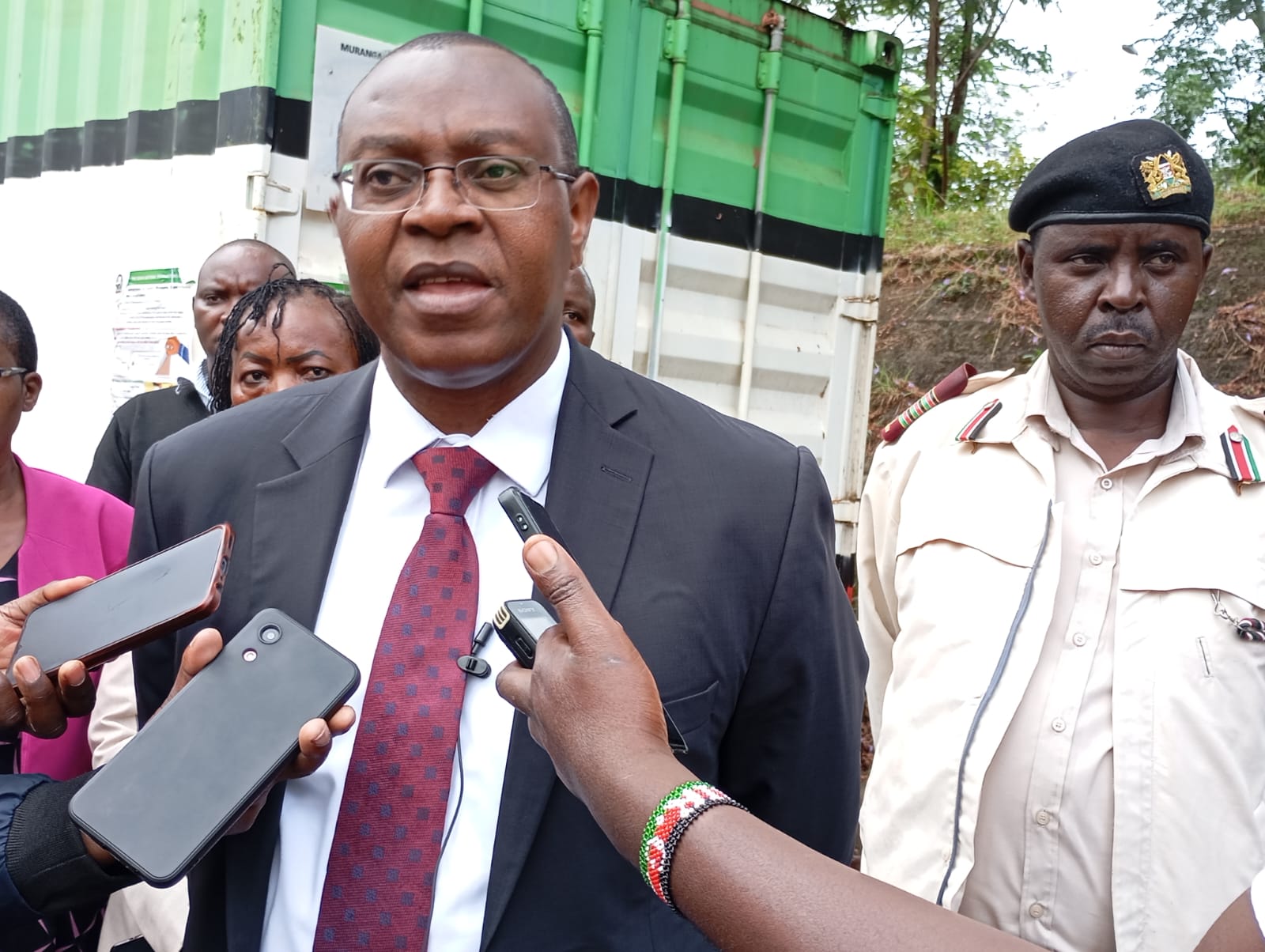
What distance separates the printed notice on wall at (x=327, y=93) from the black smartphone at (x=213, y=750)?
6.73 ft

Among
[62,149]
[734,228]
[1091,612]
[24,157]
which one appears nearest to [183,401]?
[62,149]

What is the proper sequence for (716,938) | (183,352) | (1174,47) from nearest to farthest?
(716,938) → (183,352) → (1174,47)

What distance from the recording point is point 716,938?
1091 millimetres

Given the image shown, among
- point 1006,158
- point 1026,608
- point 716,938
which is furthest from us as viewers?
point 1006,158

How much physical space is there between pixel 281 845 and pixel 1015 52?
1068 centimetres

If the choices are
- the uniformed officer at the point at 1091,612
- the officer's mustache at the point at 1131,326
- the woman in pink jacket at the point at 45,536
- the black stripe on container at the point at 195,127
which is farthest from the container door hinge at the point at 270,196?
the officer's mustache at the point at 1131,326

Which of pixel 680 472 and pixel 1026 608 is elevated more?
pixel 680 472

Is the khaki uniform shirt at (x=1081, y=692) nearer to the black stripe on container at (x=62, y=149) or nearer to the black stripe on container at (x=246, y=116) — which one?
the black stripe on container at (x=246, y=116)

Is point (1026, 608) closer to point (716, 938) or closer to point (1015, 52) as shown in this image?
point (716, 938)

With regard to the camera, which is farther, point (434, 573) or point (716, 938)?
point (434, 573)

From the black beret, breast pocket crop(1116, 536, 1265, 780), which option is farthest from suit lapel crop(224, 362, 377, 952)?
the black beret

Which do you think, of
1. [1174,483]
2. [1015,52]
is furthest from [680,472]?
[1015,52]

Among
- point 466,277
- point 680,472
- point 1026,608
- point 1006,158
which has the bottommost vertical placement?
point 1026,608

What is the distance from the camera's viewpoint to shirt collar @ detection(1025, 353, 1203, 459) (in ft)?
7.22
